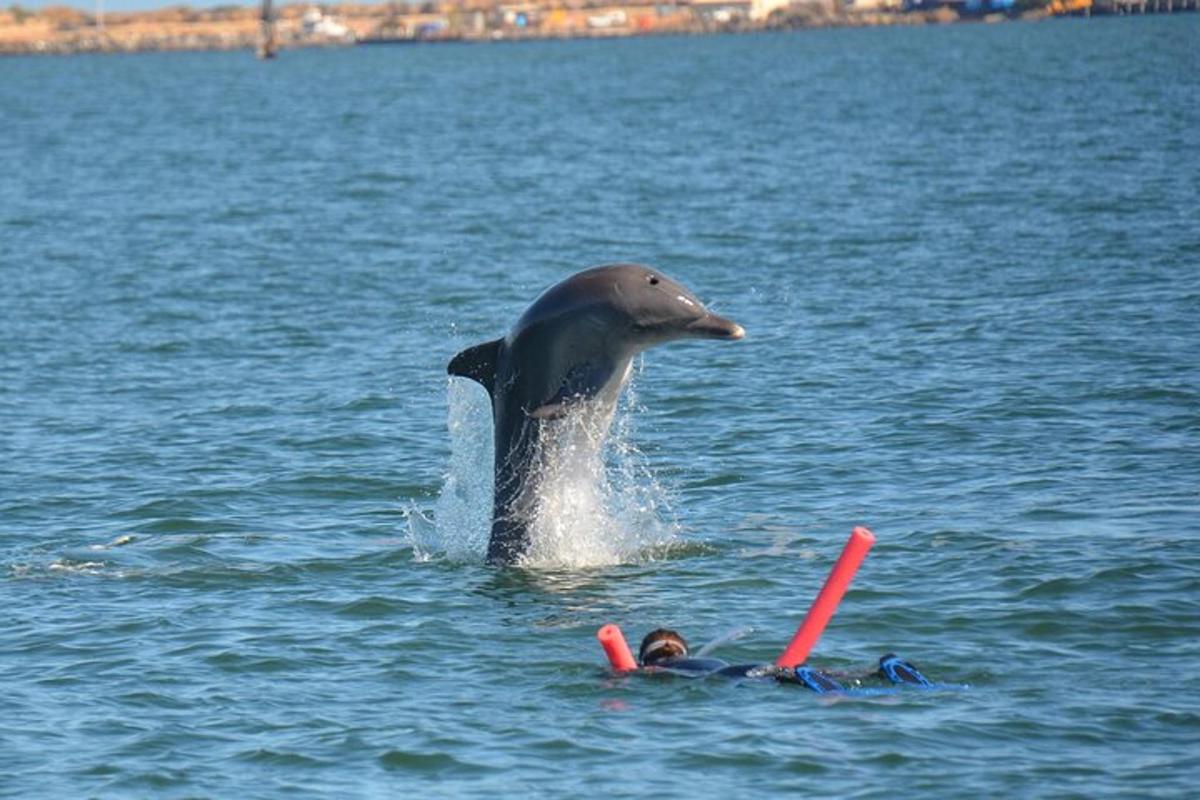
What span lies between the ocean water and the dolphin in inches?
30.1

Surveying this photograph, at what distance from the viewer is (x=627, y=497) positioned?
2447 centimetres

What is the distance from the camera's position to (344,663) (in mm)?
19125

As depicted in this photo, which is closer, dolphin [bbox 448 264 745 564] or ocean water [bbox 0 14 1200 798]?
ocean water [bbox 0 14 1200 798]

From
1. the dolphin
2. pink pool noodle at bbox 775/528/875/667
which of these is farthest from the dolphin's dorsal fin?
pink pool noodle at bbox 775/528/875/667

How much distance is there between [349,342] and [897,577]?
58.3 feet

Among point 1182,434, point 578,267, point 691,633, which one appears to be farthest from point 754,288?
point 691,633

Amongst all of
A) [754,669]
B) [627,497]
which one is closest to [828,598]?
[754,669]

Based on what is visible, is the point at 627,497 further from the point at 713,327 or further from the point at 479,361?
the point at 713,327

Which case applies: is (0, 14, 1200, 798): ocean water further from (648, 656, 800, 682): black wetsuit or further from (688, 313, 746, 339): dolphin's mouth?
(688, 313, 746, 339): dolphin's mouth

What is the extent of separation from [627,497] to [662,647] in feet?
22.1

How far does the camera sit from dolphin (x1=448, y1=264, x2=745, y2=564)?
63.2 feet

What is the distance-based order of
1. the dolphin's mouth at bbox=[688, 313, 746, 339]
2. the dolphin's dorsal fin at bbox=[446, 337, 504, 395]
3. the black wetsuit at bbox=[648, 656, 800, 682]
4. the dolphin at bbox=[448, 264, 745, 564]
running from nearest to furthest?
the black wetsuit at bbox=[648, 656, 800, 682] → the dolphin's mouth at bbox=[688, 313, 746, 339] → the dolphin at bbox=[448, 264, 745, 564] → the dolphin's dorsal fin at bbox=[446, 337, 504, 395]

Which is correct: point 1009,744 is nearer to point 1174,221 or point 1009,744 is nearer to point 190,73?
point 1174,221

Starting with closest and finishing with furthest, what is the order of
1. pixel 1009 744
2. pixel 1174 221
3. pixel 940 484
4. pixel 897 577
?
pixel 1009 744, pixel 897 577, pixel 940 484, pixel 1174 221
